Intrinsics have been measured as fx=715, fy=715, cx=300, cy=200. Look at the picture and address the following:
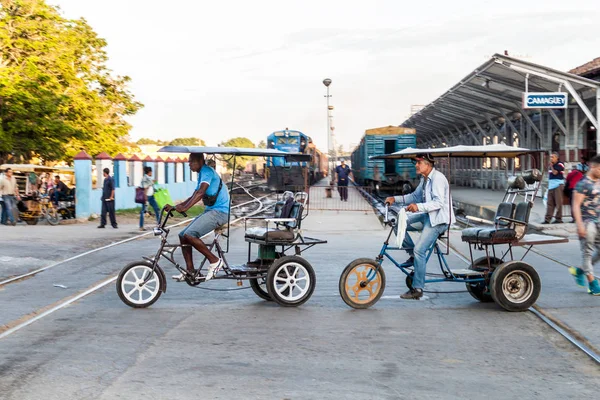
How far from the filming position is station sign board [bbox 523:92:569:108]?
2130 centimetres

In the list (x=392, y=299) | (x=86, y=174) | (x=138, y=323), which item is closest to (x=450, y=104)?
(x=86, y=174)

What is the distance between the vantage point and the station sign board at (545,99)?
21.3 metres

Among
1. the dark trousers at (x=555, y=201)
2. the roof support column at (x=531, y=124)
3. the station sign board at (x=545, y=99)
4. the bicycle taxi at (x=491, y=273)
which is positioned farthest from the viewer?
the roof support column at (x=531, y=124)

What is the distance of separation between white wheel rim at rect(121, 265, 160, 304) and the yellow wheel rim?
2150 millimetres

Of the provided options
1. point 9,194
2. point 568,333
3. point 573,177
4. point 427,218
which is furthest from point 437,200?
point 9,194

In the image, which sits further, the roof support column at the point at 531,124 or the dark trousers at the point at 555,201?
the roof support column at the point at 531,124

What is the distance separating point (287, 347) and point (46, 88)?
28982 millimetres

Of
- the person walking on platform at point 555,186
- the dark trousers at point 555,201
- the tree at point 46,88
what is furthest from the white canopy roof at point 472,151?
the tree at point 46,88

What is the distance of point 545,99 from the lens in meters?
21.4

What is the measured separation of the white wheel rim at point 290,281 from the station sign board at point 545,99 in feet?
50.2

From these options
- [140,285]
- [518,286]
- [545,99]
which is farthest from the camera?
[545,99]

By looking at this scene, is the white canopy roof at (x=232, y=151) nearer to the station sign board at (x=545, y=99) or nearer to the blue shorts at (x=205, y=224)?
the blue shorts at (x=205, y=224)

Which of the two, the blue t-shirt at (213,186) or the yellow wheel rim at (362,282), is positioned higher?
the blue t-shirt at (213,186)

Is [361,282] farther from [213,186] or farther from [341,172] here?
[341,172]
